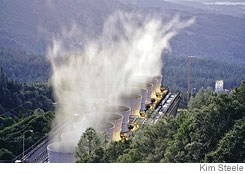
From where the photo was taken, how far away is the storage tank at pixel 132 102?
108ft

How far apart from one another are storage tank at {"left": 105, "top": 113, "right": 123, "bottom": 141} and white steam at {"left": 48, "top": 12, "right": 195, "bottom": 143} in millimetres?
1368

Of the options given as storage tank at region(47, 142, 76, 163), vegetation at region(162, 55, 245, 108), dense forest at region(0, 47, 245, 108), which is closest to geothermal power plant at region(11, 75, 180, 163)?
storage tank at region(47, 142, 76, 163)

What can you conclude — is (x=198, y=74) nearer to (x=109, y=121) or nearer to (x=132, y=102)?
(x=132, y=102)

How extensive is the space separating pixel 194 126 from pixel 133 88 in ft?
68.4

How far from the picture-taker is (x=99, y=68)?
3529 inches

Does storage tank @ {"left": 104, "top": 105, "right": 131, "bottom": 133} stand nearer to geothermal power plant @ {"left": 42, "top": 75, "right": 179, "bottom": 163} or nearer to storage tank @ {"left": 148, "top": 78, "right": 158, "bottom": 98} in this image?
geothermal power plant @ {"left": 42, "top": 75, "right": 179, "bottom": 163}

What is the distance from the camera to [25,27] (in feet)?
631

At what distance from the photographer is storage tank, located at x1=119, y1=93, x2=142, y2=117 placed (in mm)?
32875

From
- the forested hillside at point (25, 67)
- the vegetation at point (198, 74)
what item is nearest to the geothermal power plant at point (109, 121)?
the vegetation at point (198, 74)

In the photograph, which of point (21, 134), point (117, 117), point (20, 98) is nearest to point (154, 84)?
point (117, 117)

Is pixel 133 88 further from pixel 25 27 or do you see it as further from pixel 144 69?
pixel 25 27

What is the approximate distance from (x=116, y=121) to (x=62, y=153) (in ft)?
21.3

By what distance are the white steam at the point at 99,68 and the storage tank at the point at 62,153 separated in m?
4.70
